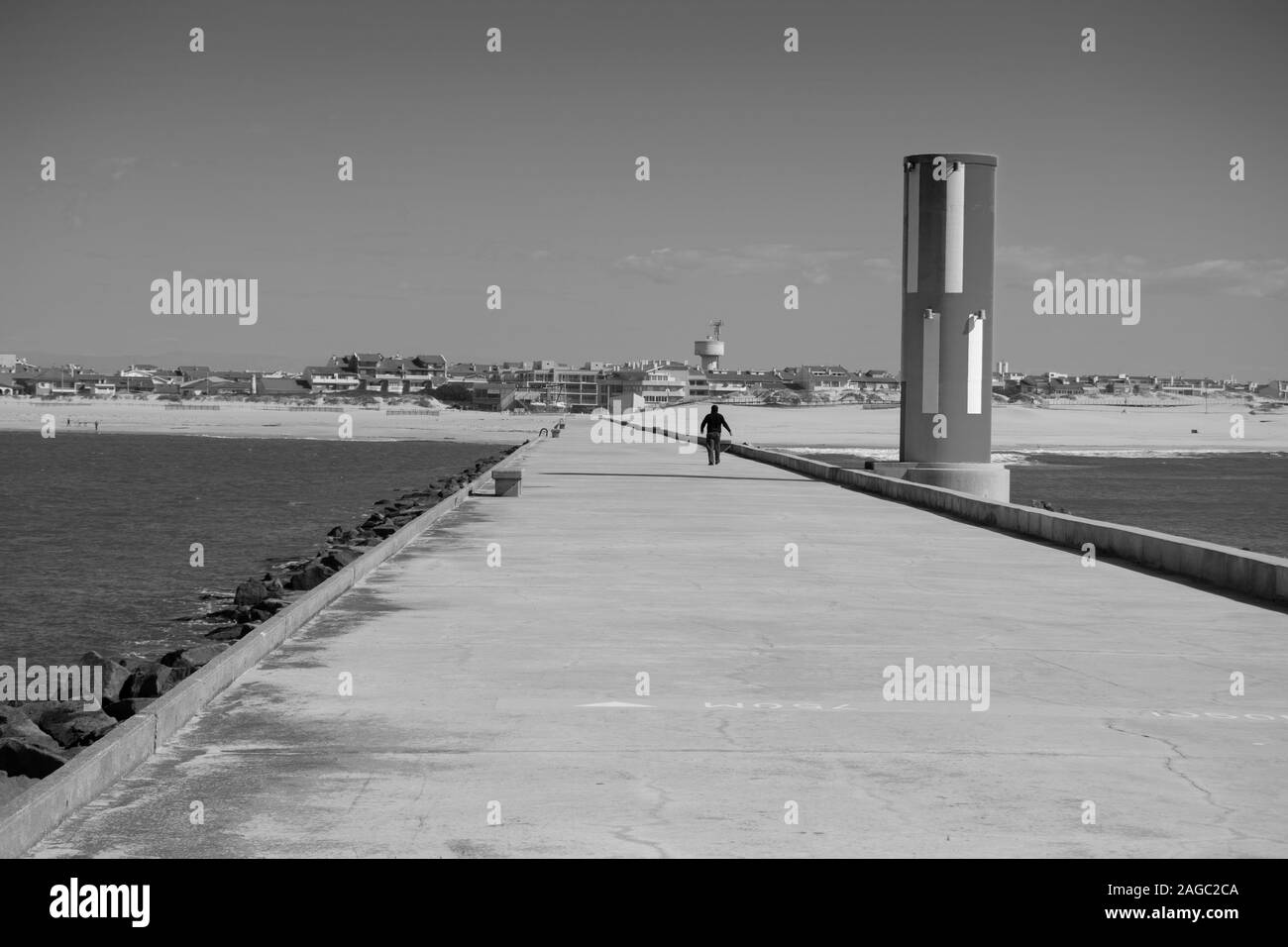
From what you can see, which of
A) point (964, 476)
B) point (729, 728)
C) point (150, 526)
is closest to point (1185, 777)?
point (729, 728)

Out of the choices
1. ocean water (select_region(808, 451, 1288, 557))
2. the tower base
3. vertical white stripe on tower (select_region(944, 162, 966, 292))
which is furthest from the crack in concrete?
ocean water (select_region(808, 451, 1288, 557))

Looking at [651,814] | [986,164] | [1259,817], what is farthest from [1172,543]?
[986,164]

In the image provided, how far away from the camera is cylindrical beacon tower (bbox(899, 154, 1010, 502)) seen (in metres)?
29.5

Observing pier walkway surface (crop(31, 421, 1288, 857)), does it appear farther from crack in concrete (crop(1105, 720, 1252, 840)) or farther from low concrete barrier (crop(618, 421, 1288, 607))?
low concrete barrier (crop(618, 421, 1288, 607))

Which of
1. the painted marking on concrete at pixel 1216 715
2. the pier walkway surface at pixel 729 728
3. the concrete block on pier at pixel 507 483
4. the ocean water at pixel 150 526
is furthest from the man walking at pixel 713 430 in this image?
the painted marking on concrete at pixel 1216 715

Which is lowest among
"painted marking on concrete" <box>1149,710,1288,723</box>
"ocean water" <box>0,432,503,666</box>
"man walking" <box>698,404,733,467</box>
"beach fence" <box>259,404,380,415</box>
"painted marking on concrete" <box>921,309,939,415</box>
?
"ocean water" <box>0,432,503,666</box>

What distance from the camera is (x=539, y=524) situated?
72.4 feet

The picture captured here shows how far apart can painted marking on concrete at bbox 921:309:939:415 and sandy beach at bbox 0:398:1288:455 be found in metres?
46.6

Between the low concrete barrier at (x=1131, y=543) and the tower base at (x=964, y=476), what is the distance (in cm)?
104

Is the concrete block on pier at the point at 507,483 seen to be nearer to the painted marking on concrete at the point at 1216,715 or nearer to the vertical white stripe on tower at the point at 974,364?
the vertical white stripe on tower at the point at 974,364

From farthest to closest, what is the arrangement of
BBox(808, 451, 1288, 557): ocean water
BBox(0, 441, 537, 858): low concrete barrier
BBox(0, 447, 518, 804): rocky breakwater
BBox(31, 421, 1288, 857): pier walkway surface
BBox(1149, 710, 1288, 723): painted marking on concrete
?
BBox(808, 451, 1288, 557): ocean water < BBox(1149, 710, 1288, 723): painted marking on concrete < BBox(0, 447, 518, 804): rocky breakwater < BBox(31, 421, 1288, 857): pier walkway surface < BBox(0, 441, 537, 858): low concrete barrier

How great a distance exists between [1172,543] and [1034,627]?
4632 millimetres
